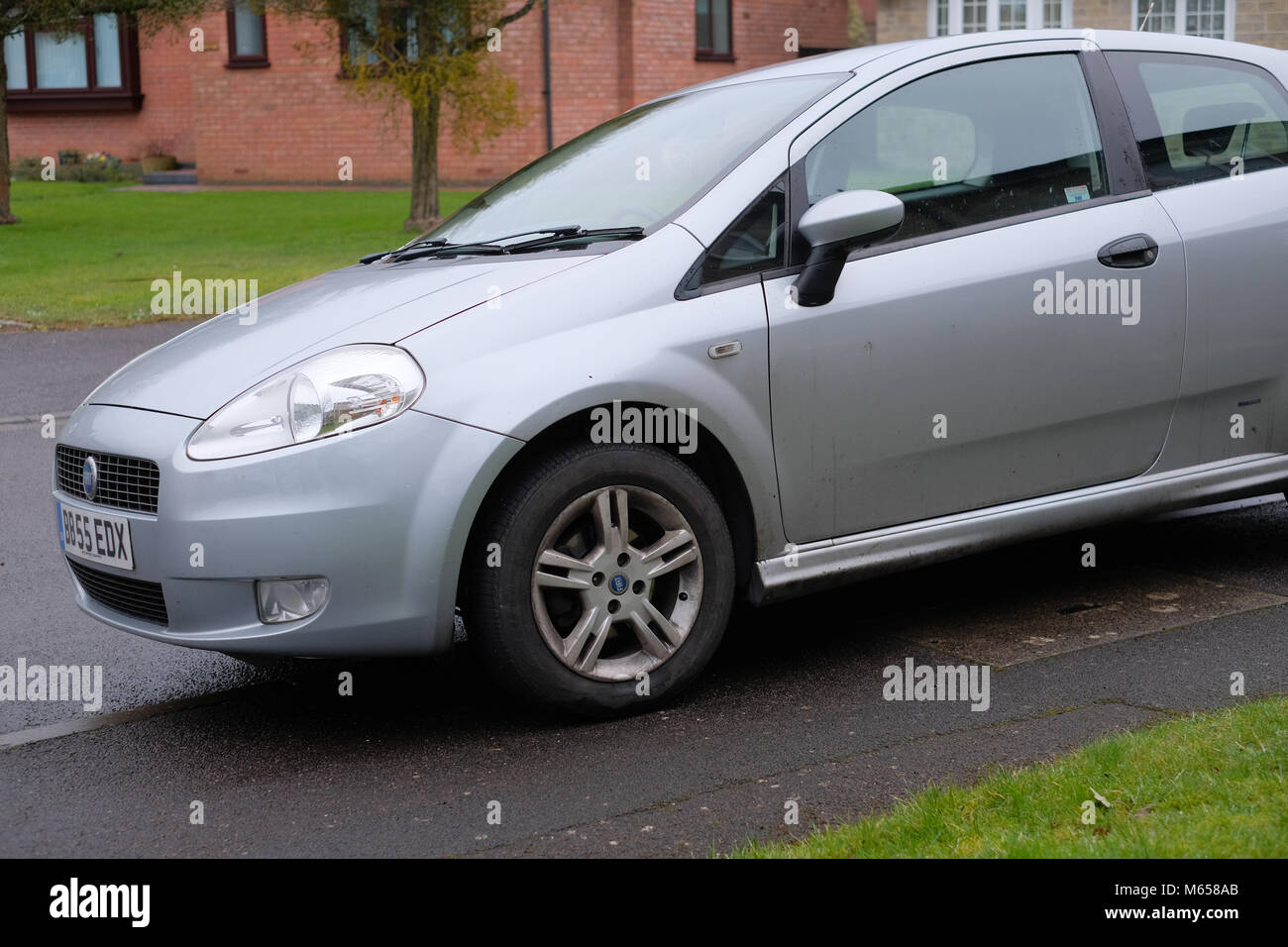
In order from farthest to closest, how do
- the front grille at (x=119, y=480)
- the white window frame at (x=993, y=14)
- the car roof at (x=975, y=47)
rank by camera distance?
the white window frame at (x=993, y=14) < the car roof at (x=975, y=47) < the front grille at (x=119, y=480)

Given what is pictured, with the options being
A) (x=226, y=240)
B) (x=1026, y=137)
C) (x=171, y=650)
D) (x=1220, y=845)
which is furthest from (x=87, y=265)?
(x=1220, y=845)

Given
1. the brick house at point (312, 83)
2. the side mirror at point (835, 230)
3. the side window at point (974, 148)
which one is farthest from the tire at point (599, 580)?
the brick house at point (312, 83)

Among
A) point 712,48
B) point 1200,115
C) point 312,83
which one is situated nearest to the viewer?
point 1200,115

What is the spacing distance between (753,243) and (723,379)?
17.3 inches

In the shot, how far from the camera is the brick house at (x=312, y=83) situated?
99.8ft

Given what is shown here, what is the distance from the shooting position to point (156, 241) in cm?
Result: 2166

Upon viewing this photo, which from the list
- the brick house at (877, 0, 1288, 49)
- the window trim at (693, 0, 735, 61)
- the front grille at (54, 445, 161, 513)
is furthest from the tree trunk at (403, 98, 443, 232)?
the front grille at (54, 445, 161, 513)

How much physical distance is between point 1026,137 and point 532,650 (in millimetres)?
2295

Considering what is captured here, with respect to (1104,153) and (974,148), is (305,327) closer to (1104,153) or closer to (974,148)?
(974,148)

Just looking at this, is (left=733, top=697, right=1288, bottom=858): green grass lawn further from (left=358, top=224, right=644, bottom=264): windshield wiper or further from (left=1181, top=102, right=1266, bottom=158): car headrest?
(left=1181, top=102, right=1266, bottom=158): car headrest

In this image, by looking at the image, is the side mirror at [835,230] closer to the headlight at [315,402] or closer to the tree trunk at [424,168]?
the headlight at [315,402]

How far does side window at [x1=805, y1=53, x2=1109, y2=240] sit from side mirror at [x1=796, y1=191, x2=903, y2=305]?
23 cm

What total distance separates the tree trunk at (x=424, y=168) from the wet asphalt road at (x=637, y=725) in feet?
54.7

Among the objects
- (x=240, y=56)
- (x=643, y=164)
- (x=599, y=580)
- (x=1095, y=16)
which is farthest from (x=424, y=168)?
(x=599, y=580)
